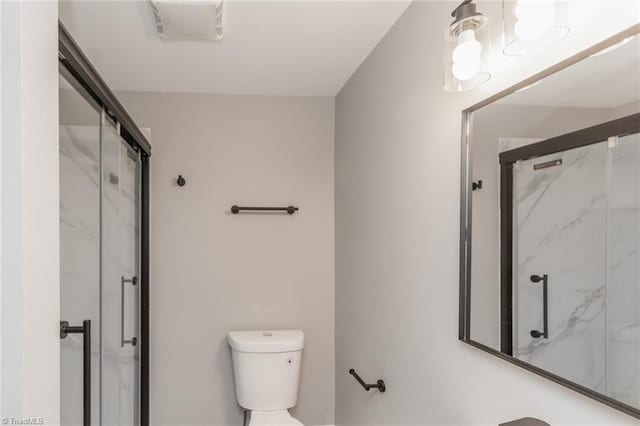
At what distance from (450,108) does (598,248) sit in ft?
2.31

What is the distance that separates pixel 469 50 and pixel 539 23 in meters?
0.22

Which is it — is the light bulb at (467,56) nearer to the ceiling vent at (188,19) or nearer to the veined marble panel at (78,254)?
the ceiling vent at (188,19)

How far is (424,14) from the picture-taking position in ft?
5.24

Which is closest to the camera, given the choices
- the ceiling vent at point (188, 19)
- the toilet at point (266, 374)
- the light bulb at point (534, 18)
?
the light bulb at point (534, 18)

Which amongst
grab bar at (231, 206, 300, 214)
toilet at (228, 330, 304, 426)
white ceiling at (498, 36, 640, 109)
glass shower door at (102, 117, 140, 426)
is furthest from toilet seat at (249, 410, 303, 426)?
white ceiling at (498, 36, 640, 109)

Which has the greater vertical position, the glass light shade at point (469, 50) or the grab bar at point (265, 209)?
the glass light shade at point (469, 50)

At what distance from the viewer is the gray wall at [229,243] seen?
2.75m

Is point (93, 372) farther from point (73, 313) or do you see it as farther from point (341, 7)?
point (341, 7)

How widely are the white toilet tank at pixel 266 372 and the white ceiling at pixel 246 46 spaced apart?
150 cm

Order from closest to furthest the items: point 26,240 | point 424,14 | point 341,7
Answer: point 26,240, point 424,14, point 341,7

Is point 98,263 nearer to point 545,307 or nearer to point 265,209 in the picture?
point 265,209

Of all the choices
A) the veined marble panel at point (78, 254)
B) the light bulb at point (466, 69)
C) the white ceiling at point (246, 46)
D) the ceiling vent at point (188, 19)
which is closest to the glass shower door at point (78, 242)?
the veined marble panel at point (78, 254)

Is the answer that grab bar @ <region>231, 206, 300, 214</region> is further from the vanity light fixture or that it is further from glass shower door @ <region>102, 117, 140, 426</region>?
the vanity light fixture

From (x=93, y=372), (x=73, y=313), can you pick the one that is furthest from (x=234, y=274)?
(x=73, y=313)
